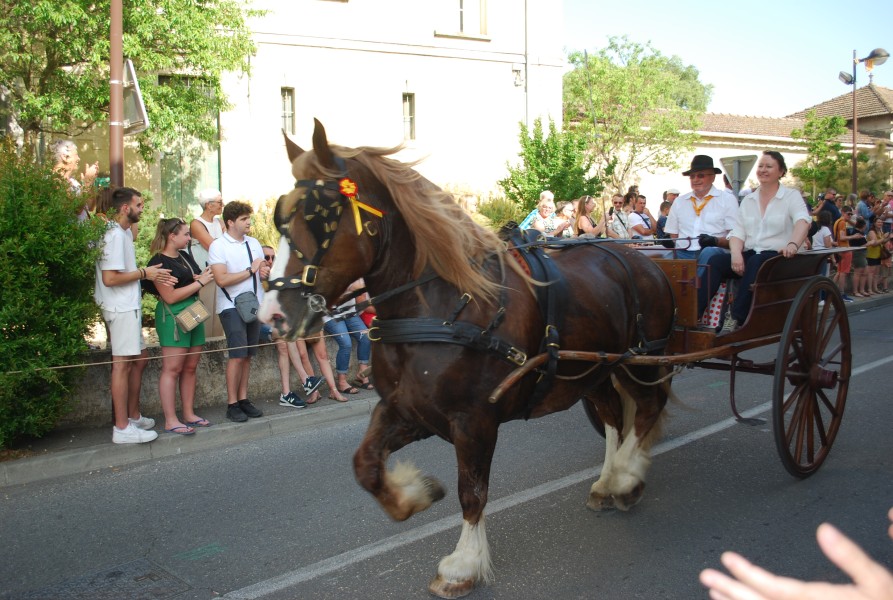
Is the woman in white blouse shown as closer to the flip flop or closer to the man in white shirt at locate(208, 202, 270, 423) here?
the man in white shirt at locate(208, 202, 270, 423)

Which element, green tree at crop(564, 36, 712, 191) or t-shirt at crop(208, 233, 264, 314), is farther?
green tree at crop(564, 36, 712, 191)

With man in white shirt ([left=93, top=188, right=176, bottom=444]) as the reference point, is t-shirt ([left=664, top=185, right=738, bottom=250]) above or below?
above

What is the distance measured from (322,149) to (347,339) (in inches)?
180

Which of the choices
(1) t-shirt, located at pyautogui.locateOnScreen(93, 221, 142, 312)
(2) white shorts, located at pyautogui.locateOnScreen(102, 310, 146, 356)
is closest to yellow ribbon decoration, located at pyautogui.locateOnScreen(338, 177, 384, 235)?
(1) t-shirt, located at pyautogui.locateOnScreen(93, 221, 142, 312)

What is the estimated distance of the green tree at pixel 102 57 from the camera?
1317 cm

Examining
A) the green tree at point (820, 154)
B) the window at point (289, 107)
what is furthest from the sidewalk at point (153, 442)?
the green tree at point (820, 154)

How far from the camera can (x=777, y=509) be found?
4.63m

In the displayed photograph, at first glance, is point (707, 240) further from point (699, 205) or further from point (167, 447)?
point (167, 447)

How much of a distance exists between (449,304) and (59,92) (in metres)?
13.0

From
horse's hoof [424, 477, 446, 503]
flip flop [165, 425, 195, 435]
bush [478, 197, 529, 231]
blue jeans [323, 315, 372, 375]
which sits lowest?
flip flop [165, 425, 195, 435]

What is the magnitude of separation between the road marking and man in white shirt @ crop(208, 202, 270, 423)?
9.78 feet

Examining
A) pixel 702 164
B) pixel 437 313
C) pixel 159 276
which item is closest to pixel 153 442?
pixel 159 276

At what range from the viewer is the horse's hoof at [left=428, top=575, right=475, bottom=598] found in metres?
3.63

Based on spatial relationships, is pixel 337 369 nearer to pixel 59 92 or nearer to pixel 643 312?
pixel 643 312
